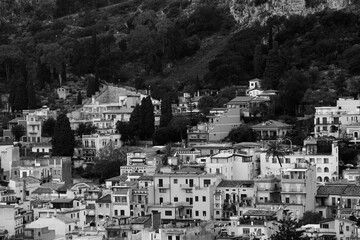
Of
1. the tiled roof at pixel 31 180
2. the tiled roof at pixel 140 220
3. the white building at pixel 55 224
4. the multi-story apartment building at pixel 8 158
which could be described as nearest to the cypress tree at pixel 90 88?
the multi-story apartment building at pixel 8 158

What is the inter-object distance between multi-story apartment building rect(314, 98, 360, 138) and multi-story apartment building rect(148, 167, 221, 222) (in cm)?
1102

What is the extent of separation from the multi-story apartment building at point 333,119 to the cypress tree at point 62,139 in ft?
47.1

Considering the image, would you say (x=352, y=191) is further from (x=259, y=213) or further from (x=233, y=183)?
(x=233, y=183)

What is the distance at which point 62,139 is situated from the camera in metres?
84.2

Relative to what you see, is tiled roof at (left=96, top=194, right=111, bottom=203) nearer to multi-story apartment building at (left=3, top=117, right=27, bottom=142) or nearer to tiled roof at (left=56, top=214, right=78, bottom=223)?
tiled roof at (left=56, top=214, right=78, bottom=223)

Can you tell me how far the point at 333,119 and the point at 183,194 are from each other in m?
13.6

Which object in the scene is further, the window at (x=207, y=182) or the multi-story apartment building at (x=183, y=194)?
the window at (x=207, y=182)

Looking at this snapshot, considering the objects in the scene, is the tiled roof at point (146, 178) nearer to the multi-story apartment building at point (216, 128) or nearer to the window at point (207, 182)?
the window at point (207, 182)

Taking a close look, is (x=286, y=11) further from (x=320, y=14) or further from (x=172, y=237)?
(x=172, y=237)

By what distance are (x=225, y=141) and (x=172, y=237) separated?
2207cm

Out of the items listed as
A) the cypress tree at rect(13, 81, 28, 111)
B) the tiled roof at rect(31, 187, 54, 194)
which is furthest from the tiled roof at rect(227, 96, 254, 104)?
the tiled roof at rect(31, 187, 54, 194)

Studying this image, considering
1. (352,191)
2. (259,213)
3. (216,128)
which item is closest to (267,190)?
(352,191)

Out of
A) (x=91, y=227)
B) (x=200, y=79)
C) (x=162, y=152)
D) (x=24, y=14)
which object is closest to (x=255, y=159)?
(x=162, y=152)

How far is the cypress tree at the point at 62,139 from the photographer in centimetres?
8406
